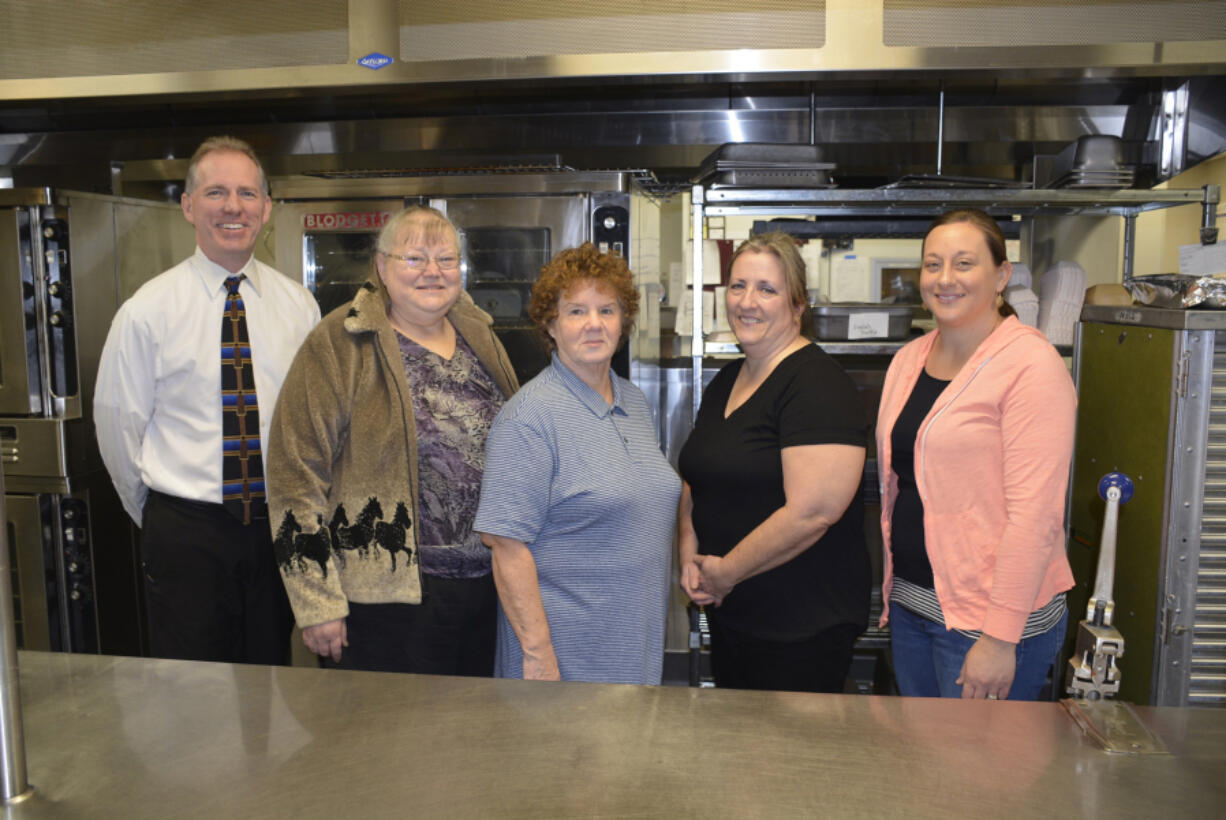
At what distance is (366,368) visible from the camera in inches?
73.3

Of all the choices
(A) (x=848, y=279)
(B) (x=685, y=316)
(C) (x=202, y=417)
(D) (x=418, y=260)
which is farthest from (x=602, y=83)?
(C) (x=202, y=417)

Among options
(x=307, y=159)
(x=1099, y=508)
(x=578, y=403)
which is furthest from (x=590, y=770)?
(x=307, y=159)

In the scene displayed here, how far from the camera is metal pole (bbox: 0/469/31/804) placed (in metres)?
0.80

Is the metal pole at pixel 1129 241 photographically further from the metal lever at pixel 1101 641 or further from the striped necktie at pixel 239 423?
the striped necktie at pixel 239 423

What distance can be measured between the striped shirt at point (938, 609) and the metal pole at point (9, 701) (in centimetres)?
152

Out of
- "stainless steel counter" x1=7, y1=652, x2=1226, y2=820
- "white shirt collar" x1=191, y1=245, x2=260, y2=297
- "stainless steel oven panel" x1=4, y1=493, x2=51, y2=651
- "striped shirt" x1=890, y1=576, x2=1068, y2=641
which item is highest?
"white shirt collar" x1=191, y1=245, x2=260, y2=297

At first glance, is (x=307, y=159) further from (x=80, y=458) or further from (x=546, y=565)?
(x=546, y=565)

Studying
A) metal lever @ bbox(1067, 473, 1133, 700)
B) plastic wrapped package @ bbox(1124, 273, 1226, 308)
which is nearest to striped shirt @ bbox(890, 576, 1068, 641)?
metal lever @ bbox(1067, 473, 1133, 700)

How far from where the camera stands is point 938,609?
1.80 metres

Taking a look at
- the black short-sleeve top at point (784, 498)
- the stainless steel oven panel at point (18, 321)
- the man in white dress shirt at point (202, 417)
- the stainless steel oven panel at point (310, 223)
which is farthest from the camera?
the stainless steel oven panel at point (310, 223)

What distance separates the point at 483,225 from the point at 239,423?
1.21m

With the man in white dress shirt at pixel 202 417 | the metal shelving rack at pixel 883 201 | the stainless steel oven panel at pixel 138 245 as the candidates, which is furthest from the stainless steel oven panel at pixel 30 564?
the metal shelving rack at pixel 883 201

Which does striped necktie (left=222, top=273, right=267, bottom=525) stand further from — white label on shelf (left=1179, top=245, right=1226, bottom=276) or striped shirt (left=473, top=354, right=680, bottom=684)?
white label on shelf (left=1179, top=245, right=1226, bottom=276)

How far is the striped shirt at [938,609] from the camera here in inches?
69.7
